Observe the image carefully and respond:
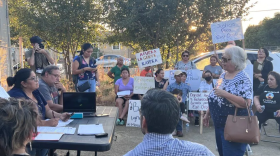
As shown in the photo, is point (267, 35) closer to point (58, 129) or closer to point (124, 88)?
point (124, 88)

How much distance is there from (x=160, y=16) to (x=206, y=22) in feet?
5.15

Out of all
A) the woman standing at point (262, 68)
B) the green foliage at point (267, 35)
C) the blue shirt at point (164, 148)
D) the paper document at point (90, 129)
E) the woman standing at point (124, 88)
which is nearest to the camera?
the blue shirt at point (164, 148)

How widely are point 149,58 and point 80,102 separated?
3.37 metres

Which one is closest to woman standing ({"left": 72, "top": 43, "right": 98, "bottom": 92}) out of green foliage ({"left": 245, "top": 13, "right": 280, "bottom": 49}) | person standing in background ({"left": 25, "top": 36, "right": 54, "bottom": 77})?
person standing in background ({"left": 25, "top": 36, "right": 54, "bottom": 77})

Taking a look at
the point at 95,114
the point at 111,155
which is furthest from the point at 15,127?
the point at 111,155

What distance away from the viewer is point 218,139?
3113 mm

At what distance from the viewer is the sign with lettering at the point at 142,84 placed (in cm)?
663

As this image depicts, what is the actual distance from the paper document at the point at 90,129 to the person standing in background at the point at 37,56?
116 inches

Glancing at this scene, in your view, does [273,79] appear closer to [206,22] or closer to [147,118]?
[206,22]

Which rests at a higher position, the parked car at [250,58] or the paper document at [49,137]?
the parked car at [250,58]

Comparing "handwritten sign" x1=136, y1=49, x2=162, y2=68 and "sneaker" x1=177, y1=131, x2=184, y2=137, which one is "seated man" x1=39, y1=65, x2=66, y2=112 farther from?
"handwritten sign" x1=136, y1=49, x2=162, y2=68

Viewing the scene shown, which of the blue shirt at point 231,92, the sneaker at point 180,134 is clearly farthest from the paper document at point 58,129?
the sneaker at point 180,134

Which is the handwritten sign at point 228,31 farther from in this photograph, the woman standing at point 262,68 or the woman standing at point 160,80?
the woman standing at point 160,80

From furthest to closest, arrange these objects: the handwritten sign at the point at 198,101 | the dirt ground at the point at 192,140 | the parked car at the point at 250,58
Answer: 1. the parked car at the point at 250,58
2. the handwritten sign at the point at 198,101
3. the dirt ground at the point at 192,140
